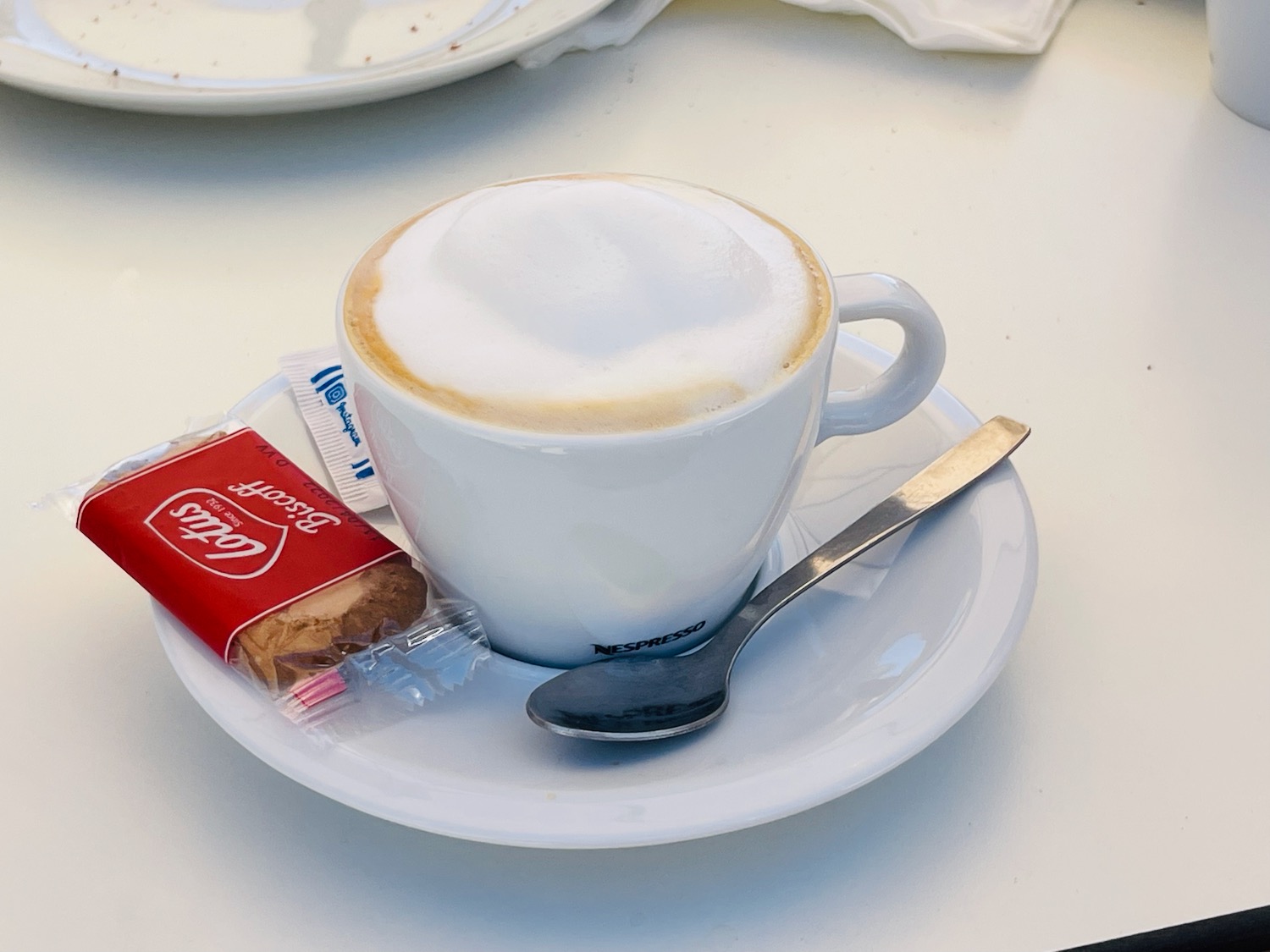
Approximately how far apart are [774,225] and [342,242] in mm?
466

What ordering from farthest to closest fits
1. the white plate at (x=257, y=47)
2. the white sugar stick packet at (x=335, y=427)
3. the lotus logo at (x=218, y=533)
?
the white plate at (x=257, y=47), the white sugar stick packet at (x=335, y=427), the lotus logo at (x=218, y=533)

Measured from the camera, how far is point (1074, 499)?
0.68 m

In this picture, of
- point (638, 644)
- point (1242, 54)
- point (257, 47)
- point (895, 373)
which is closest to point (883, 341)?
Result: point (895, 373)

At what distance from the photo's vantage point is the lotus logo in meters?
0.53

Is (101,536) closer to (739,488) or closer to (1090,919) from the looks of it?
(739,488)

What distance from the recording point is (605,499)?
47 cm

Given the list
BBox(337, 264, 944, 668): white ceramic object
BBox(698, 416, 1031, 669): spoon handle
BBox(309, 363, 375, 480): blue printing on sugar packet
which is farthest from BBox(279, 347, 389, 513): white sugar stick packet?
BBox(698, 416, 1031, 669): spoon handle

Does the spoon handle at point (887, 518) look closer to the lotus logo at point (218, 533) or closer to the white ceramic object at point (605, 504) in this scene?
the white ceramic object at point (605, 504)

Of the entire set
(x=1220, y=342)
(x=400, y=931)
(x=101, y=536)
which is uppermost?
(x=101, y=536)

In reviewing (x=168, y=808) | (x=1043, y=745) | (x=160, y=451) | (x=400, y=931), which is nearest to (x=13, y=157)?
(x=160, y=451)

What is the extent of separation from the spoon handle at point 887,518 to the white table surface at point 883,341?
83mm

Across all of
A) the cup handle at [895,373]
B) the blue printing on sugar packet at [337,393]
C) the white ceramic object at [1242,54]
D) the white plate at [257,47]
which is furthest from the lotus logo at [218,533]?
the white ceramic object at [1242,54]

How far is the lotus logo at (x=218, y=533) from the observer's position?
53 cm

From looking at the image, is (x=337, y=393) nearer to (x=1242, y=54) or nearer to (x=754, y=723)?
(x=754, y=723)
